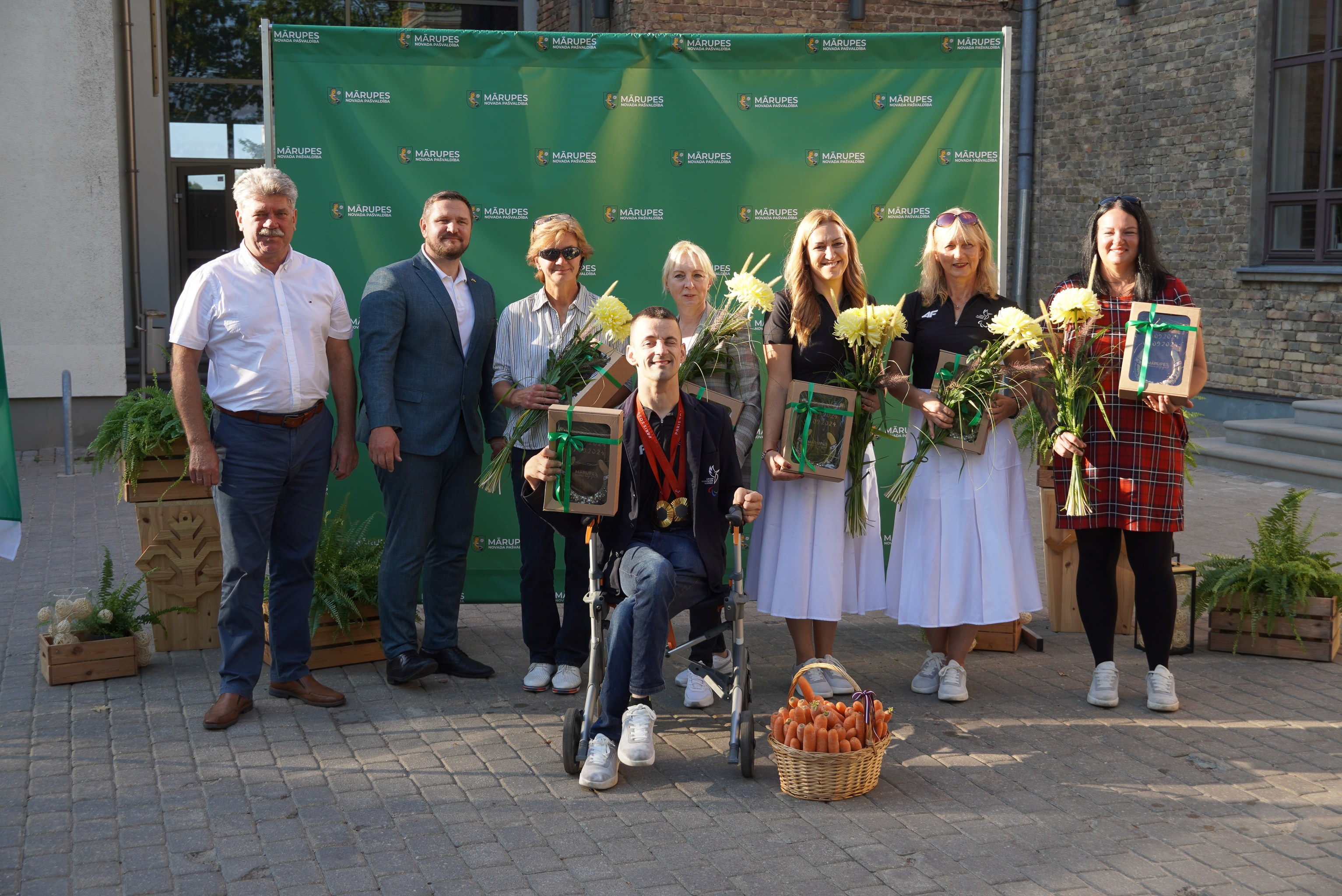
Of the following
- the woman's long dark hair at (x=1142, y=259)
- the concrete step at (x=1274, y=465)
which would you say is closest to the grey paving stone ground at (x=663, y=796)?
the woman's long dark hair at (x=1142, y=259)

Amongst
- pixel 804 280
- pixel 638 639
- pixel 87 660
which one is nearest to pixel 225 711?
pixel 87 660

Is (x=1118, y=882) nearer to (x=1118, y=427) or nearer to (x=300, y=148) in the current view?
(x=1118, y=427)

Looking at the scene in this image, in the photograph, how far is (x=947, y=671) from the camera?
5.25 metres

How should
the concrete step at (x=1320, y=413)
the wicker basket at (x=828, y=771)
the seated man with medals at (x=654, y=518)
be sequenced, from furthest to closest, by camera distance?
the concrete step at (x=1320, y=413)
the seated man with medals at (x=654, y=518)
the wicker basket at (x=828, y=771)

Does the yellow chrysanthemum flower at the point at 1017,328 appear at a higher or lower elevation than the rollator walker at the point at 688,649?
higher

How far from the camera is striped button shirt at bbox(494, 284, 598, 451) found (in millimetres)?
5348

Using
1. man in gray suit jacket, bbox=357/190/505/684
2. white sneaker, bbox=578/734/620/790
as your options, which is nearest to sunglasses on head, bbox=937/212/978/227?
man in gray suit jacket, bbox=357/190/505/684

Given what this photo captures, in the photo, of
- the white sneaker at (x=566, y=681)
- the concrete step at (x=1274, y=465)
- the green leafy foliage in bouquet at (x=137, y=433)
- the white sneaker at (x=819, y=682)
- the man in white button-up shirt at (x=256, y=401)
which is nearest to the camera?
the man in white button-up shirt at (x=256, y=401)

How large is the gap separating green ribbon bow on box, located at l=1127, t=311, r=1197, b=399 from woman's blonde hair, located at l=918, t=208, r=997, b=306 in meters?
0.62

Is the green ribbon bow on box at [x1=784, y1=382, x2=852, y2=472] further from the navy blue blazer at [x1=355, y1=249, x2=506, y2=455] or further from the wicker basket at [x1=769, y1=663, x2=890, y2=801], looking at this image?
the navy blue blazer at [x1=355, y1=249, x2=506, y2=455]

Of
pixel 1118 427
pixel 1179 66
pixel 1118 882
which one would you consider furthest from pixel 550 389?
pixel 1179 66

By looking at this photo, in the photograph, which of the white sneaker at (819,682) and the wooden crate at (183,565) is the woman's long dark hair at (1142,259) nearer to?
the white sneaker at (819,682)

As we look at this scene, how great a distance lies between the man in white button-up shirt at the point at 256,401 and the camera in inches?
189

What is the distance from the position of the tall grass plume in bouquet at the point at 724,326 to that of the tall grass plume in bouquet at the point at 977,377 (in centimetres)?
69
